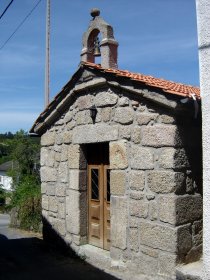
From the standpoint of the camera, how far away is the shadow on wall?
5777 mm

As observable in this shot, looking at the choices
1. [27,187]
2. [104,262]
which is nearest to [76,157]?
[104,262]

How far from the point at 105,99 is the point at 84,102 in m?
0.65

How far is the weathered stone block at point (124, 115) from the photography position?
5.62m

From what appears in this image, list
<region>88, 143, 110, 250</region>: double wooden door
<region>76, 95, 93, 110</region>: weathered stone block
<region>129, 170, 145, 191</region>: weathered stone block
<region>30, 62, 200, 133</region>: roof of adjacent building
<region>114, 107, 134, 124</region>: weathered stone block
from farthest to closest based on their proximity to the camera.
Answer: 1. <region>76, 95, 93, 110</region>: weathered stone block
2. <region>88, 143, 110, 250</region>: double wooden door
3. <region>114, 107, 134, 124</region>: weathered stone block
4. <region>129, 170, 145, 191</region>: weathered stone block
5. <region>30, 62, 200, 133</region>: roof of adjacent building

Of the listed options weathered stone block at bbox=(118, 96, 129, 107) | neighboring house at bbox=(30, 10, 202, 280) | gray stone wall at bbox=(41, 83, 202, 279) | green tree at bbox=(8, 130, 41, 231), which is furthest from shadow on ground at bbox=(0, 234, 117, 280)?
weathered stone block at bbox=(118, 96, 129, 107)

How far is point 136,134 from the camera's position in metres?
5.50

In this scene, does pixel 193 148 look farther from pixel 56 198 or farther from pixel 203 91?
pixel 56 198

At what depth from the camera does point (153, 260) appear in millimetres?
5176

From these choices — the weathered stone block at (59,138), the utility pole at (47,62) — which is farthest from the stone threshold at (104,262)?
the utility pole at (47,62)

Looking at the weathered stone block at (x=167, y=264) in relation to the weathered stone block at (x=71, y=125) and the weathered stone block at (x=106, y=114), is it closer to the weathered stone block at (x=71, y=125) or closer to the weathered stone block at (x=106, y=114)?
the weathered stone block at (x=106, y=114)

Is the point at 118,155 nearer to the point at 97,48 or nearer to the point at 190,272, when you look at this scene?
the point at 190,272

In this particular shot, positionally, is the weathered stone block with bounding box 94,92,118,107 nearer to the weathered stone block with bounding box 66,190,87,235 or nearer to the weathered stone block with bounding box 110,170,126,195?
the weathered stone block with bounding box 110,170,126,195

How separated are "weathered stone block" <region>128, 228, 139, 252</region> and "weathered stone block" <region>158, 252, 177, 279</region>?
484 mm

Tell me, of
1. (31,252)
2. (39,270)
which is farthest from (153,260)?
(31,252)
